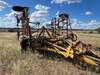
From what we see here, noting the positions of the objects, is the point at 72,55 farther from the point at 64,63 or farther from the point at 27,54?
the point at 27,54

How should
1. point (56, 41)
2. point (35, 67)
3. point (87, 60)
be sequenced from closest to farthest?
point (87, 60) → point (35, 67) → point (56, 41)

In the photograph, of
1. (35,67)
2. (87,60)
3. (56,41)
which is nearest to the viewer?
(87,60)

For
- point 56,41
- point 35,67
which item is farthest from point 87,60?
point 56,41

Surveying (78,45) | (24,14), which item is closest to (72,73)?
(78,45)

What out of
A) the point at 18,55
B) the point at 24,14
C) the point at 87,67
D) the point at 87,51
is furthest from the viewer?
the point at 24,14

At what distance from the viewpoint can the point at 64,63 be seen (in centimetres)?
1038

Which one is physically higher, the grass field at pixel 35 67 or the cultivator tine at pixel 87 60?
the cultivator tine at pixel 87 60

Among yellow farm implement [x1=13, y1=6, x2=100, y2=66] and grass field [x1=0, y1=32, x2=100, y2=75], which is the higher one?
yellow farm implement [x1=13, y1=6, x2=100, y2=66]

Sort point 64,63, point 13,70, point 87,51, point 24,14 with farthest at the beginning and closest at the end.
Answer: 1. point 24,14
2. point 64,63
3. point 87,51
4. point 13,70

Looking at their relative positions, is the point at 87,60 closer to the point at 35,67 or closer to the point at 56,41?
the point at 35,67

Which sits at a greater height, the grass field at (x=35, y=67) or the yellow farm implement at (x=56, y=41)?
the yellow farm implement at (x=56, y=41)

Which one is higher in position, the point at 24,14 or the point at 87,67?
the point at 24,14

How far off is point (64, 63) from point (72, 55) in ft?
4.77

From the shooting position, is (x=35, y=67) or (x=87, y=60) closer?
(x=87, y=60)
